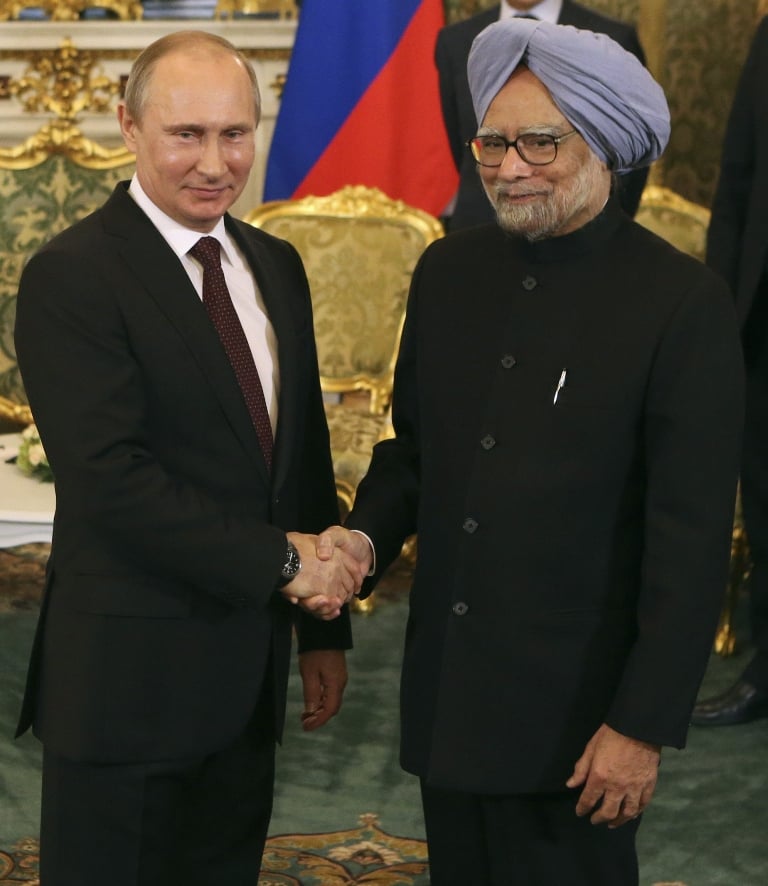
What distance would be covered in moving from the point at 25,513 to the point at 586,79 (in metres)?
2.21

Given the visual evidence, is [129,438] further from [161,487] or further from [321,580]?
[321,580]

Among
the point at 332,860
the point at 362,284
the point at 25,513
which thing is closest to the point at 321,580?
the point at 332,860

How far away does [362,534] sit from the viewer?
2084mm

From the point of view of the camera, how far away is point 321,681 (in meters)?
2.25

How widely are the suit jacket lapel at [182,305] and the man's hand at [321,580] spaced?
0.16m

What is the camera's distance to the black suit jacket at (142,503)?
6.07 feet

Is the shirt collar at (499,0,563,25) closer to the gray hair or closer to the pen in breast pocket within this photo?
the gray hair

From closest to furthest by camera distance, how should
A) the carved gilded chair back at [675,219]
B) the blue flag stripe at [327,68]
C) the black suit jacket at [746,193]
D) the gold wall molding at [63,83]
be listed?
1. the black suit jacket at [746,193]
2. the carved gilded chair back at [675,219]
3. the blue flag stripe at [327,68]
4. the gold wall molding at [63,83]

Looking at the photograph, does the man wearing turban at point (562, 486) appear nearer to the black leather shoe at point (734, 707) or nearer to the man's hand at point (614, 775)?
the man's hand at point (614, 775)

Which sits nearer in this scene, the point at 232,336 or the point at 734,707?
the point at 232,336

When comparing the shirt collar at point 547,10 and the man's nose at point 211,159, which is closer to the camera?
the man's nose at point 211,159

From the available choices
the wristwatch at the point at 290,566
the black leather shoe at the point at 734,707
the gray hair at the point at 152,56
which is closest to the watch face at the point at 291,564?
the wristwatch at the point at 290,566

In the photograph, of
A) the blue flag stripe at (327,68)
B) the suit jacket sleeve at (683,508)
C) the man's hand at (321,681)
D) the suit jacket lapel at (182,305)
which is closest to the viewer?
the suit jacket sleeve at (683,508)

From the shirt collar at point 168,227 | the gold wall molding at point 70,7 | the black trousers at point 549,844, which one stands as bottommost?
the black trousers at point 549,844
